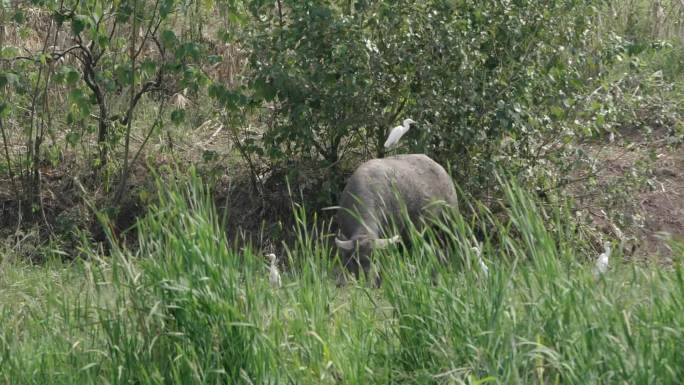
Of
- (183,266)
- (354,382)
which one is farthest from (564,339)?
(183,266)

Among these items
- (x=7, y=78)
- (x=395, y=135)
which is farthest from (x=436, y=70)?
(x=7, y=78)

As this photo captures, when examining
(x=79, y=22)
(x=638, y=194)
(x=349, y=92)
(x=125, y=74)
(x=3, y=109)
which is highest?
(x=79, y=22)

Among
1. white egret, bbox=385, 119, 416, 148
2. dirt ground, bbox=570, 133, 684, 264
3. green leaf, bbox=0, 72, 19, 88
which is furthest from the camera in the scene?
dirt ground, bbox=570, 133, 684, 264

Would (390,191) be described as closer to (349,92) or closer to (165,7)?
(349,92)

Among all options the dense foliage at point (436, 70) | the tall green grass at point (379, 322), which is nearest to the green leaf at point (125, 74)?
the dense foliage at point (436, 70)

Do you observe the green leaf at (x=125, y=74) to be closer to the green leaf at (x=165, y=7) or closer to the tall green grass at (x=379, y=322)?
the green leaf at (x=165, y=7)

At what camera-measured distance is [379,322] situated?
20.6 feet

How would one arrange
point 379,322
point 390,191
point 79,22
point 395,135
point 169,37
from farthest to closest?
point 169,37 → point 395,135 → point 79,22 → point 390,191 → point 379,322

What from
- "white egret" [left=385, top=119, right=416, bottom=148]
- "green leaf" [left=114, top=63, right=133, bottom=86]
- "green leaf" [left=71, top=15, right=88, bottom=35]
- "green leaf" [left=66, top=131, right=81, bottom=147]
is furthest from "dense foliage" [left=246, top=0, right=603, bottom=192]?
"green leaf" [left=66, top=131, right=81, bottom=147]

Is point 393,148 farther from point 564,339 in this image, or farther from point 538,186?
point 564,339

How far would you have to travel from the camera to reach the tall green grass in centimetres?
522

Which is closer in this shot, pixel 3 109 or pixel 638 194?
pixel 3 109

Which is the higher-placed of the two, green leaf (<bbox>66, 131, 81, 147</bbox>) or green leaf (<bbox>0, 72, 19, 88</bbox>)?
green leaf (<bbox>0, 72, 19, 88</bbox>)

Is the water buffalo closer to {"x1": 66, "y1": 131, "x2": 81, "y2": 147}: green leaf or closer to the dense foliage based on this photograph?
the dense foliage
